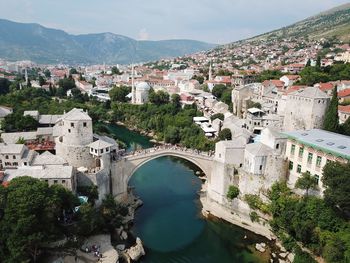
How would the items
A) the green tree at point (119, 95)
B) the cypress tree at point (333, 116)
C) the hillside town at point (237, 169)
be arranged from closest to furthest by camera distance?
the hillside town at point (237, 169) → the cypress tree at point (333, 116) → the green tree at point (119, 95)

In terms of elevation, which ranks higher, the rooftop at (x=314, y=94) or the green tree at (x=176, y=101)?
the rooftop at (x=314, y=94)

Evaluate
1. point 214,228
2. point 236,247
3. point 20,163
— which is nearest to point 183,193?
point 214,228

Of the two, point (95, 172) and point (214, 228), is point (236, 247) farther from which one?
point (95, 172)

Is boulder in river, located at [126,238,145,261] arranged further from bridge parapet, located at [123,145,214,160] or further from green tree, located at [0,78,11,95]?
green tree, located at [0,78,11,95]

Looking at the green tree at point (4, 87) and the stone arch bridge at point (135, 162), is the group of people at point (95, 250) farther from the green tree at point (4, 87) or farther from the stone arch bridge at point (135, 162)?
the green tree at point (4, 87)

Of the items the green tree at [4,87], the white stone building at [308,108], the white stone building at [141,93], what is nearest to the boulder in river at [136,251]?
the white stone building at [308,108]

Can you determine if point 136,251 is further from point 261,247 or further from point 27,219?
point 261,247

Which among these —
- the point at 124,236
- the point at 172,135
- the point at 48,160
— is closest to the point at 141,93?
the point at 172,135

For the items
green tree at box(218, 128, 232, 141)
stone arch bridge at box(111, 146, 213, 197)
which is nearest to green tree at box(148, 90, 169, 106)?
green tree at box(218, 128, 232, 141)
